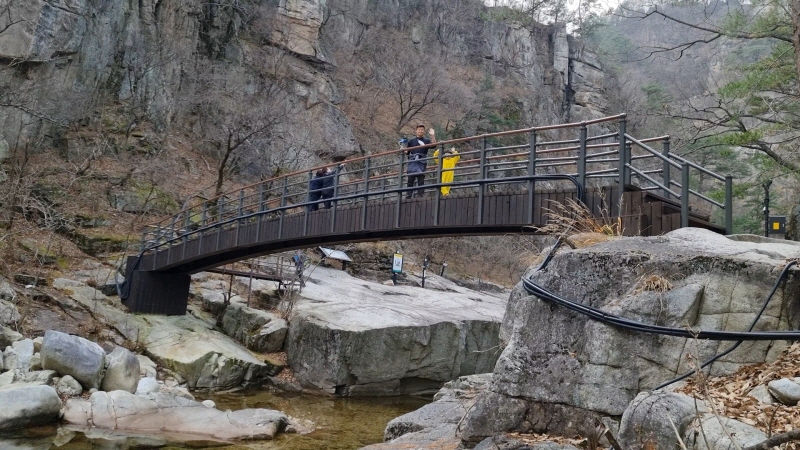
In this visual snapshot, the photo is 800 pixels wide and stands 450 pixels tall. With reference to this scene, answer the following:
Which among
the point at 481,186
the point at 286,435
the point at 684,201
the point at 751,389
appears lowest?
the point at 286,435

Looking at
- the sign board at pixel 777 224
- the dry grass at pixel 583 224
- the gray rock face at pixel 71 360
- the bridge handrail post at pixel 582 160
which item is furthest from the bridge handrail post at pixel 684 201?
the gray rock face at pixel 71 360

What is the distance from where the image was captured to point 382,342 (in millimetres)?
15758

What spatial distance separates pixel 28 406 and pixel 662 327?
373 inches

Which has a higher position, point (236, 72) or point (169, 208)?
point (236, 72)

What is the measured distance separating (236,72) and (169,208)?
394 inches

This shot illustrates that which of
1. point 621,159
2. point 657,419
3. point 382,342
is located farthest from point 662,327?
point 382,342

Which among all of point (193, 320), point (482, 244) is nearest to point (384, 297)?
point (193, 320)

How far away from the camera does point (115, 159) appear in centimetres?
2342

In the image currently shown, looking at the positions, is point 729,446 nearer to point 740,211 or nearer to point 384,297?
point 384,297

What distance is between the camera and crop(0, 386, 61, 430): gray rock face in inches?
384

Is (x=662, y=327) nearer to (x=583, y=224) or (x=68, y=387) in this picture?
(x=583, y=224)

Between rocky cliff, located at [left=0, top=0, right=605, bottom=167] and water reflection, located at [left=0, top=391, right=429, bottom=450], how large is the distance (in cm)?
639

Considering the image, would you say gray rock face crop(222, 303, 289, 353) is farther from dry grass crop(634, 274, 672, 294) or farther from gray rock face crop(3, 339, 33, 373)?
dry grass crop(634, 274, 672, 294)

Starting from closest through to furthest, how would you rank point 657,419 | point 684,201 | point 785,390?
1. point 785,390
2. point 657,419
3. point 684,201
